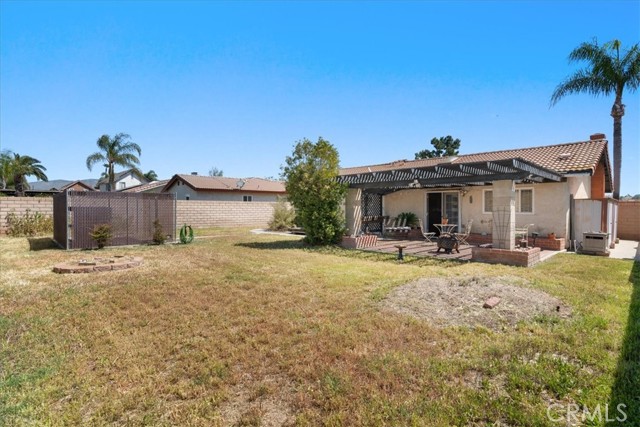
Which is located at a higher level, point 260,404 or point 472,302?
point 472,302

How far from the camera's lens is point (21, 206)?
51.1 ft

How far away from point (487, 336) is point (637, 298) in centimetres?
381

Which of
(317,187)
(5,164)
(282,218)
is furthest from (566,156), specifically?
(5,164)

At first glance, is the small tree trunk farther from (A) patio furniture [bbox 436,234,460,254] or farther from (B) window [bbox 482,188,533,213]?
(A) patio furniture [bbox 436,234,460,254]

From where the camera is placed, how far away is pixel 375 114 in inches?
757

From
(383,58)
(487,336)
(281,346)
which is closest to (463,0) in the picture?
(383,58)

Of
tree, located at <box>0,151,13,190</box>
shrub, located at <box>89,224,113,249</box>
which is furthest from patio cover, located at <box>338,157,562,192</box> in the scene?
tree, located at <box>0,151,13,190</box>

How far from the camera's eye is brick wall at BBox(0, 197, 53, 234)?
1510 centimetres

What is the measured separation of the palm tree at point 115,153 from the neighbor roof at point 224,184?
5.63 meters

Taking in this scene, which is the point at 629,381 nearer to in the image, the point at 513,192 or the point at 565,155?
the point at 513,192

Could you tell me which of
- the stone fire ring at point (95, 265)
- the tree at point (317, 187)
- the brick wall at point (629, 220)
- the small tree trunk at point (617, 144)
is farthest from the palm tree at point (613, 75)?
the stone fire ring at point (95, 265)

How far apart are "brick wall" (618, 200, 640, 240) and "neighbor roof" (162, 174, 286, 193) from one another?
73.0ft

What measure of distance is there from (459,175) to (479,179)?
35.7 inches

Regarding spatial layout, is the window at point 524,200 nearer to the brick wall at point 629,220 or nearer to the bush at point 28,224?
the brick wall at point 629,220
